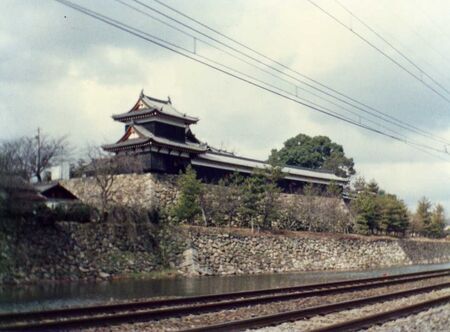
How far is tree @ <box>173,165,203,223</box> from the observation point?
29.9 metres

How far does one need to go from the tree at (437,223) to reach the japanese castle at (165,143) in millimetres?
28491

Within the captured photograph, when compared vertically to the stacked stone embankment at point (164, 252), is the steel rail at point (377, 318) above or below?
below

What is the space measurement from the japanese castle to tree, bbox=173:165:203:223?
2.68m

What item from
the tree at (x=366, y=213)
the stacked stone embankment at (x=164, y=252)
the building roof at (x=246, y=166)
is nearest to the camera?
the stacked stone embankment at (x=164, y=252)

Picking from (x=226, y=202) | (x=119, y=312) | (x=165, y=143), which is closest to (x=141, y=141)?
(x=165, y=143)

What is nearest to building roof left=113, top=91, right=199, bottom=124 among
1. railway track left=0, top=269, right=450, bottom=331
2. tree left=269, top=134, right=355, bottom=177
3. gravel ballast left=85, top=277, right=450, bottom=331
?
railway track left=0, top=269, right=450, bottom=331

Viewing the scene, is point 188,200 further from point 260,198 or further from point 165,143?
point 260,198

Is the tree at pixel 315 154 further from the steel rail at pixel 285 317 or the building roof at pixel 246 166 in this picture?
the steel rail at pixel 285 317

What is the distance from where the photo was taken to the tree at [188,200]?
29906 millimetres

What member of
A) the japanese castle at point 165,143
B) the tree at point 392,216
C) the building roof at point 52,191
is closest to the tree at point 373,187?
the tree at point 392,216

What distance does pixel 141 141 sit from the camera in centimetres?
3189

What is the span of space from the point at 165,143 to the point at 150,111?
237cm

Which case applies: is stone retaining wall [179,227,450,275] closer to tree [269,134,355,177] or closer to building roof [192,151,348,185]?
building roof [192,151,348,185]

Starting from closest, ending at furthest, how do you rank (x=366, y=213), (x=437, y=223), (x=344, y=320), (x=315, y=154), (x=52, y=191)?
(x=344, y=320) < (x=52, y=191) < (x=366, y=213) < (x=437, y=223) < (x=315, y=154)
